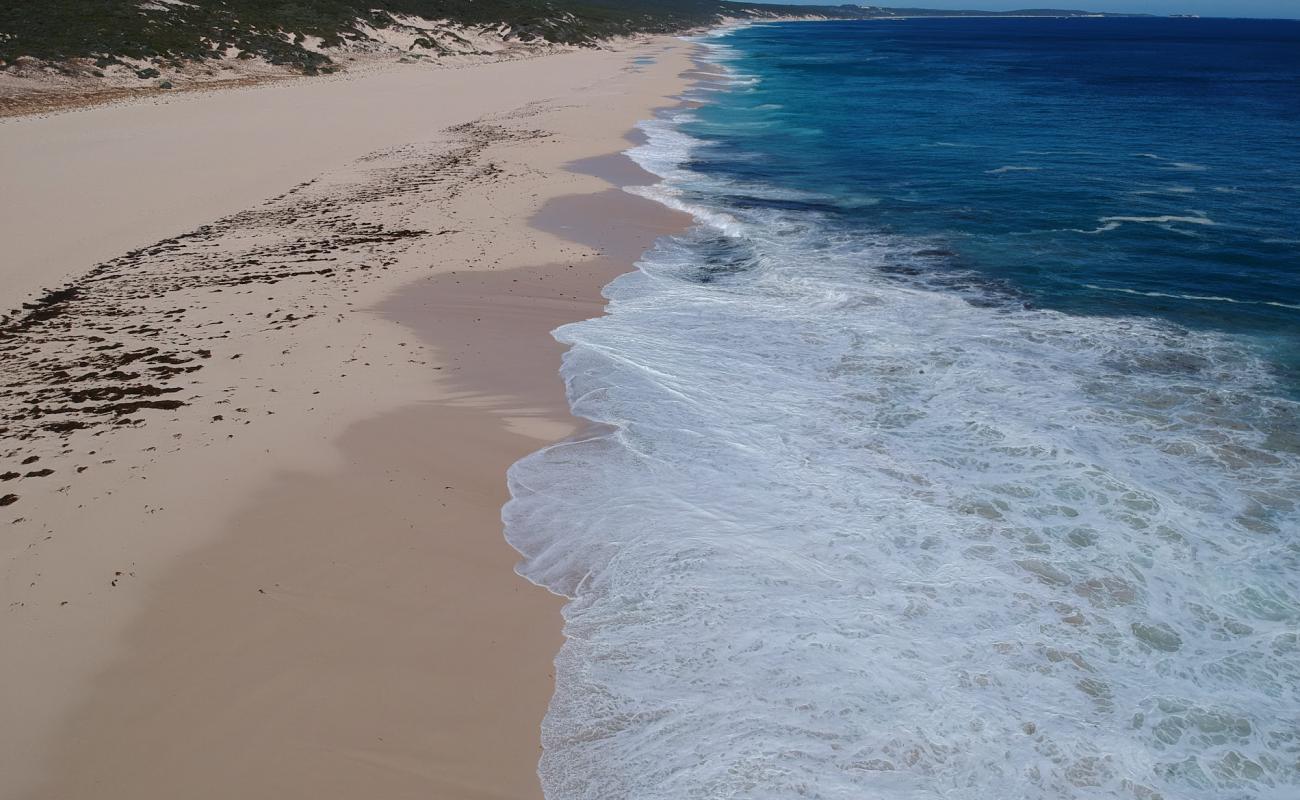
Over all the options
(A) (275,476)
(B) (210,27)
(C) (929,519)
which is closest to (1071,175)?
(C) (929,519)

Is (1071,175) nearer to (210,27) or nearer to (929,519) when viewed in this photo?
(929,519)

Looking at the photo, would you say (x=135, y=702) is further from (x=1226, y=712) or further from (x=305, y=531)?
(x=1226, y=712)

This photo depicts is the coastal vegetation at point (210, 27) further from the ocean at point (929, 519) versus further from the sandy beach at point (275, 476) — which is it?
the ocean at point (929, 519)

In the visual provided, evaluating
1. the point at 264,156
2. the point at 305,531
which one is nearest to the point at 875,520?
the point at 305,531

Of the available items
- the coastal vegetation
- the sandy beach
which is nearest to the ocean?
the sandy beach

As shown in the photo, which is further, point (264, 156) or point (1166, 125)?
point (1166, 125)

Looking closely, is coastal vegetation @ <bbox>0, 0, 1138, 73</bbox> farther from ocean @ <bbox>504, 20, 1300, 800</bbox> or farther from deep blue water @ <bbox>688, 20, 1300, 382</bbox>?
ocean @ <bbox>504, 20, 1300, 800</bbox>
